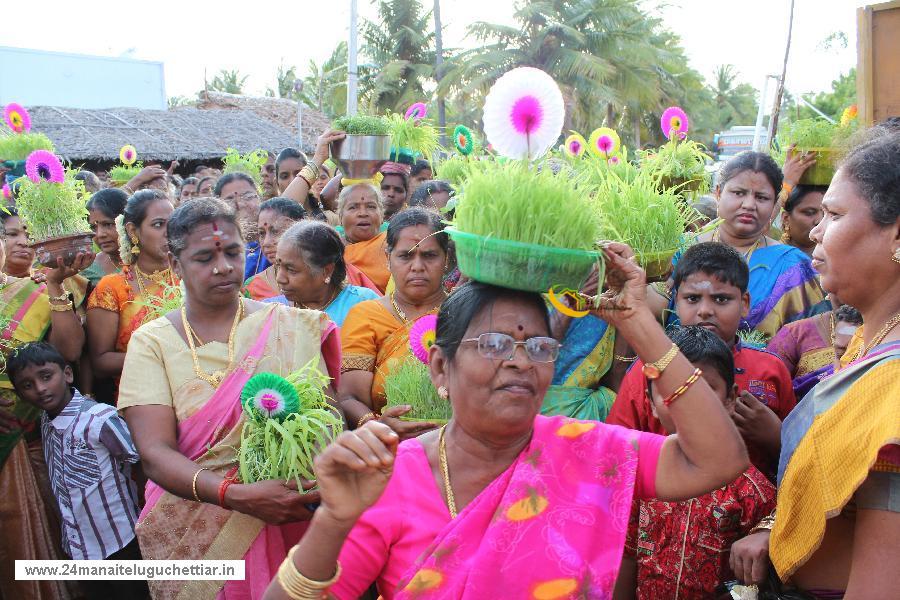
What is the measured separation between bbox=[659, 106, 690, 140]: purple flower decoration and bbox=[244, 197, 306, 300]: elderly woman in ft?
8.63

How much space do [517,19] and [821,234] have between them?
3150 centimetres

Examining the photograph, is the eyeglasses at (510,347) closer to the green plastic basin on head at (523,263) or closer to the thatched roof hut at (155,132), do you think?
the green plastic basin on head at (523,263)

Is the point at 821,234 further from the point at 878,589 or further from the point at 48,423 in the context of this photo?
the point at 48,423

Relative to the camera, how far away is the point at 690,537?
2676 millimetres

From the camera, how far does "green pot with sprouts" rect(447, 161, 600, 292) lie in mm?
1913

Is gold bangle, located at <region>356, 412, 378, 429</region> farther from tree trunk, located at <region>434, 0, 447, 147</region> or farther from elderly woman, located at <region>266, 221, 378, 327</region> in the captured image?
tree trunk, located at <region>434, 0, 447, 147</region>

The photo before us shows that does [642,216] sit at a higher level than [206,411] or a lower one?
higher

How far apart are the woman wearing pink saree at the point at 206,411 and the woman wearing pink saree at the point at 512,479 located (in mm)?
864

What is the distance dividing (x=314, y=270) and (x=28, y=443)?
2.05 metres

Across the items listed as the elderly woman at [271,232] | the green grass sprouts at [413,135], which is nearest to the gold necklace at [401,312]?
the elderly woman at [271,232]

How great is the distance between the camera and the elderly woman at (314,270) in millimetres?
4203

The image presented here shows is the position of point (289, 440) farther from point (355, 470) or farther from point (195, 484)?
point (355, 470)

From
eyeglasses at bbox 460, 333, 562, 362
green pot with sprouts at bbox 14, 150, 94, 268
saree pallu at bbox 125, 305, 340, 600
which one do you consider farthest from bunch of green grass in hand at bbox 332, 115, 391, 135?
eyeglasses at bbox 460, 333, 562, 362

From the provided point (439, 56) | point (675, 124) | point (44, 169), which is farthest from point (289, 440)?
point (439, 56)
